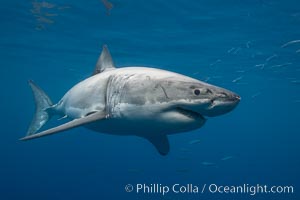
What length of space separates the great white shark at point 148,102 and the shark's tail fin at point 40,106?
355cm

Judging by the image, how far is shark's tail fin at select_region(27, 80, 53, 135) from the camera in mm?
9289

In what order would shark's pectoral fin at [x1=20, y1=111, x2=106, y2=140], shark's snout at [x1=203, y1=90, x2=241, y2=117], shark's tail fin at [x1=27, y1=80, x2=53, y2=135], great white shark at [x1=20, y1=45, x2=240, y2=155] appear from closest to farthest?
shark's snout at [x1=203, y1=90, x2=241, y2=117] → great white shark at [x1=20, y1=45, x2=240, y2=155] → shark's pectoral fin at [x1=20, y1=111, x2=106, y2=140] → shark's tail fin at [x1=27, y1=80, x2=53, y2=135]

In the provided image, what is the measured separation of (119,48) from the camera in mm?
23969

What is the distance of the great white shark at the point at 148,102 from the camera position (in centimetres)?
367

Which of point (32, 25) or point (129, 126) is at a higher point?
point (32, 25)

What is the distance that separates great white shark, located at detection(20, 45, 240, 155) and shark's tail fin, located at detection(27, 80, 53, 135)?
355 centimetres

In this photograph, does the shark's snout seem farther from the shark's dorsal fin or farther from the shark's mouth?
the shark's dorsal fin

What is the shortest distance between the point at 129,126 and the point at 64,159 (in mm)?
46016

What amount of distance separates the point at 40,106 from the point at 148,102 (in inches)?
252

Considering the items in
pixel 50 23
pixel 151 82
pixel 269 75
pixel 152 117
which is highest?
pixel 269 75

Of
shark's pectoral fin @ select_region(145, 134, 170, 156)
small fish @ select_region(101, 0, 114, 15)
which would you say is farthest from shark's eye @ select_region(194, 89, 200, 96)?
small fish @ select_region(101, 0, 114, 15)

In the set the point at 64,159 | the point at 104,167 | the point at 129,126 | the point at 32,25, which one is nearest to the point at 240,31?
the point at 32,25

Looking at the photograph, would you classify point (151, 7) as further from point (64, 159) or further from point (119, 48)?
point (64, 159)

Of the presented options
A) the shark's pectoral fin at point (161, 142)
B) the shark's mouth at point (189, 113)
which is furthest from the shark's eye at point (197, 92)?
the shark's pectoral fin at point (161, 142)
